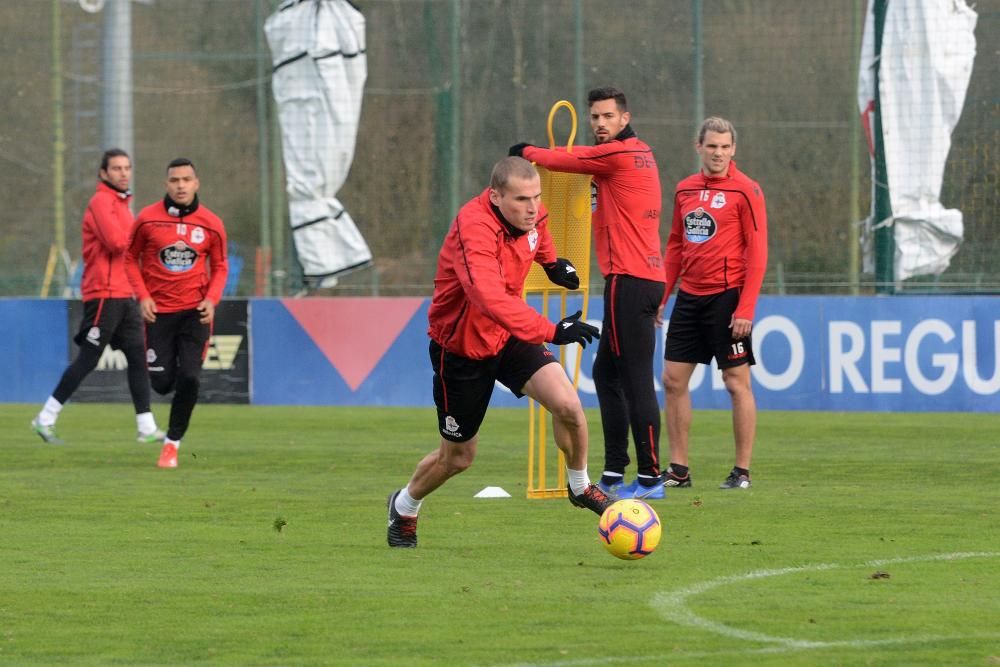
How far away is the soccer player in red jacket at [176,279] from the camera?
1279 centimetres

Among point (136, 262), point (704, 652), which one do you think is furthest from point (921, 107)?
point (704, 652)

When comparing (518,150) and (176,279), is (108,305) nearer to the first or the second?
(176,279)

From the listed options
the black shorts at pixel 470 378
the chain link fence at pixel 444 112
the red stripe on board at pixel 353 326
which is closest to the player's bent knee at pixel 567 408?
the black shorts at pixel 470 378

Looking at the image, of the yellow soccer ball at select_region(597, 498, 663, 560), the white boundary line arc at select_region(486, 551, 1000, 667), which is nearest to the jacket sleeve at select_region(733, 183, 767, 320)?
the yellow soccer ball at select_region(597, 498, 663, 560)

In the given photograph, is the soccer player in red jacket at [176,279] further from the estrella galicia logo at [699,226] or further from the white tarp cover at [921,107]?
the white tarp cover at [921,107]

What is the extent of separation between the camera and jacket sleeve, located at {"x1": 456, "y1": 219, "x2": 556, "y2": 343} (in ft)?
25.6

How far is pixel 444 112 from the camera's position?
834 inches

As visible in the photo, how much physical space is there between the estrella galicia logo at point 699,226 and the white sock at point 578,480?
2.57 meters

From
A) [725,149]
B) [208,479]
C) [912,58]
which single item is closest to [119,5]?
[912,58]

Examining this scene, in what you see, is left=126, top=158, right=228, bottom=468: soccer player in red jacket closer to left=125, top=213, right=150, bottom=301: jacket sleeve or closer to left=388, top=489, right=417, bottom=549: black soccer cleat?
left=125, top=213, right=150, bottom=301: jacket sleeve

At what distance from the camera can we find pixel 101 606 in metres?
6.92

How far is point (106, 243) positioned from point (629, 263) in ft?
19.0

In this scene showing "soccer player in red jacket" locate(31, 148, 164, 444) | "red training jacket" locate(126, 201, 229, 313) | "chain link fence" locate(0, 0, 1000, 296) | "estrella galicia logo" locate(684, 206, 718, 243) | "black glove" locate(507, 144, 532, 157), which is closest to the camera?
"black glove" locate(507, 144, 532, 157)

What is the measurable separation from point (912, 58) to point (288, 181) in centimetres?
719
